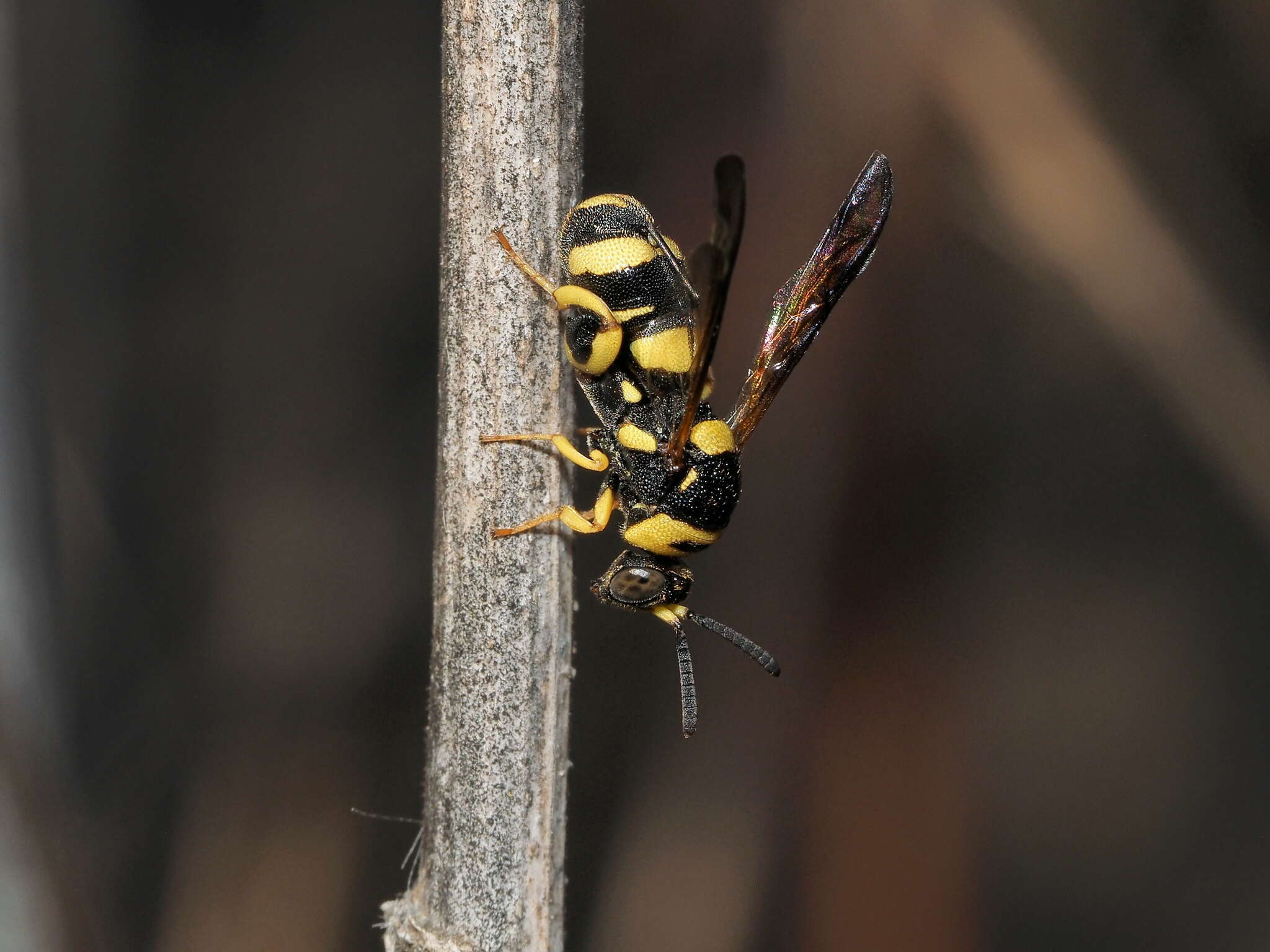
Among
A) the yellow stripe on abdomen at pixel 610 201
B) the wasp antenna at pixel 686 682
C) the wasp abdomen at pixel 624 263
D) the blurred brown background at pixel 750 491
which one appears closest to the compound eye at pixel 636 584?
the wasp antenna at pixel 686 682

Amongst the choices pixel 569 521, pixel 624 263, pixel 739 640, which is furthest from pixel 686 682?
pixel 624 263

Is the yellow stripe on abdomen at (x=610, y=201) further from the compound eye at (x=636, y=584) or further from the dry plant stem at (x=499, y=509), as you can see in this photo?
the compound eye at (x=636, y=584)

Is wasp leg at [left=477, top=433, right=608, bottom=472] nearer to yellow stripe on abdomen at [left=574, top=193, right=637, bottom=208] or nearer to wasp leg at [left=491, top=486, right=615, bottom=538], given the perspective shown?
wasp leg at [left=491, top=486, right=615, bottom=538]

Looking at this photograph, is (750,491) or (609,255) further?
(750,491)

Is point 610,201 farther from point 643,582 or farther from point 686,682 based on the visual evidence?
point 686,682

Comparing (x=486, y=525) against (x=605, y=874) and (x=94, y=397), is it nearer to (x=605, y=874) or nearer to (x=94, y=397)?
(x=94, y=397)

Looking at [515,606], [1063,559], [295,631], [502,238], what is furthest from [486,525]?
[1063,559]

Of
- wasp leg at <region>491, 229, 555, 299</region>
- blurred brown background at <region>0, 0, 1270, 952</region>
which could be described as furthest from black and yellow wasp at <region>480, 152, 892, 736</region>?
blurred brown background at <region>0, 0, 1270, 952</region>

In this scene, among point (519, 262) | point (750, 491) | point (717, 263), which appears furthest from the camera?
point (750, 491)
